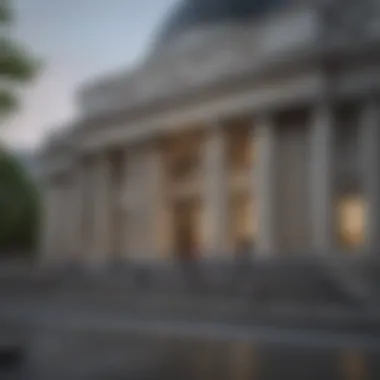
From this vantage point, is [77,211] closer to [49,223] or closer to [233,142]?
[49,223]

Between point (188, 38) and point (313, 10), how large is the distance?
12100 millimetres

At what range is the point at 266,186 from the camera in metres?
41.6

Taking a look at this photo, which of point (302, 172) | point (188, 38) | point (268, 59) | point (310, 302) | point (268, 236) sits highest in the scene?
point (188, 38)

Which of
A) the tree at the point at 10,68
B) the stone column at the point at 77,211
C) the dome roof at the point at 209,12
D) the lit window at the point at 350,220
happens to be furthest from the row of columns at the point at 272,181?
the tree at the point at 10,68

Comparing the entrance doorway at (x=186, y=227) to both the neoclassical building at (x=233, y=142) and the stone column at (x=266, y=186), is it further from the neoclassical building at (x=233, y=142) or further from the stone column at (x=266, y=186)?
the stone column at (x=266, y=186)

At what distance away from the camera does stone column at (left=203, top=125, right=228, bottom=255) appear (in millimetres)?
44438

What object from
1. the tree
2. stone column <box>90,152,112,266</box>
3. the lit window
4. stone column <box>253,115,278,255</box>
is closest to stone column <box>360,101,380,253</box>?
the lit window

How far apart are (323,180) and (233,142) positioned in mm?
7730

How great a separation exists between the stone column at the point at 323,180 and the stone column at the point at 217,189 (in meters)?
6.22


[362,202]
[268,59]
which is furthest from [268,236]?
[268,59]

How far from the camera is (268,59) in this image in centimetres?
4022

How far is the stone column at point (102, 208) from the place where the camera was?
53.7m

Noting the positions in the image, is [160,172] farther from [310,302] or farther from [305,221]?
[310,302]

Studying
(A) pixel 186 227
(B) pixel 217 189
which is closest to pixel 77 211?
(A) pixel 186 227
